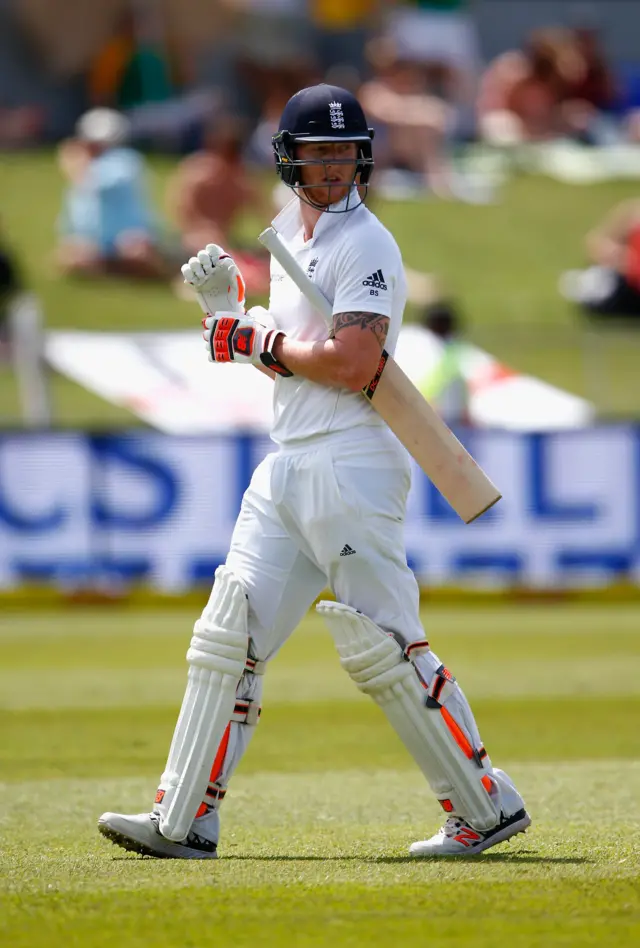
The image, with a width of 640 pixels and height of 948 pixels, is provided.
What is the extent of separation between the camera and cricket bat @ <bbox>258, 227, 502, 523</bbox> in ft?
15.0

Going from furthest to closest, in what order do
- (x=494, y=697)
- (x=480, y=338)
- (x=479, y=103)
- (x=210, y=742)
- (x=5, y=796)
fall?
(x=479, y=103) < (x=480, y=338) < (x=494, y=697) < (x=5, y=796) < (x=210, y=742)

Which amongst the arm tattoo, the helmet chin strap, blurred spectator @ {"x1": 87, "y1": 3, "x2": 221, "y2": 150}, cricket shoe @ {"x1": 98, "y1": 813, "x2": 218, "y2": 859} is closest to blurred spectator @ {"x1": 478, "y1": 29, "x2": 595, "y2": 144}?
blurred spectator @ {"x1": 87, "y1": 3, "x2": 221, "y2": 150}

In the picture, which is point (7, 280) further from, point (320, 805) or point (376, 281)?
point (376, 281)

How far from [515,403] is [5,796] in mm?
9774

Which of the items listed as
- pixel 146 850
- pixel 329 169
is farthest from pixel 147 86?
pixel 146 850

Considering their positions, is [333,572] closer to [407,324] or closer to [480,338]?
[480,338]

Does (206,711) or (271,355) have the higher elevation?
(271,355)

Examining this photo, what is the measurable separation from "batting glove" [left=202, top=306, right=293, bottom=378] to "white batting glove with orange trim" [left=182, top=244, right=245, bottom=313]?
48 millimetres

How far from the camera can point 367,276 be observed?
452 centimetres

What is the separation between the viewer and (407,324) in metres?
15.9

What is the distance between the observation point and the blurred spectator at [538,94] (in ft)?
72.7

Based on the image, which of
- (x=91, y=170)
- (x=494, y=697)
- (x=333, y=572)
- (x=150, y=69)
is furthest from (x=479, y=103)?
(x=333, y=572)

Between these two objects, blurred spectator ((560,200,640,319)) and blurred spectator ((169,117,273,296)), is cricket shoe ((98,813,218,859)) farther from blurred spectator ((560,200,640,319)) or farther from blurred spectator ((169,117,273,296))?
blurred spectator ((560,200,640,319))

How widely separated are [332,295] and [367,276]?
0.44 feet
